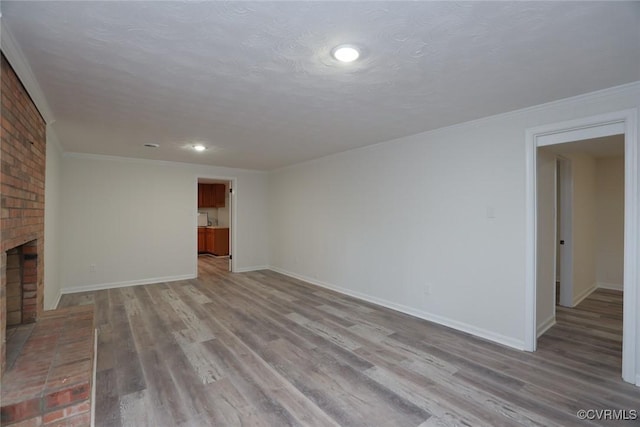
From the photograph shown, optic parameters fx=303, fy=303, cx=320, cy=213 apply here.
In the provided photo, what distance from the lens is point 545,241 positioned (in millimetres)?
3418

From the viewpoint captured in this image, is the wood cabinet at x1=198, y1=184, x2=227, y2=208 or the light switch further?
the wood cabinet at x1=198, y1=184, x2=227, y2=208

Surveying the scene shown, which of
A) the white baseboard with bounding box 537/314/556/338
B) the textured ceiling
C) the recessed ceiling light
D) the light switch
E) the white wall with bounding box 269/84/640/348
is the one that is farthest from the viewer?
the white baseboard with bounding box 537/314/556/338

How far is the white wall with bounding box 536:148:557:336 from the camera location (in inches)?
128

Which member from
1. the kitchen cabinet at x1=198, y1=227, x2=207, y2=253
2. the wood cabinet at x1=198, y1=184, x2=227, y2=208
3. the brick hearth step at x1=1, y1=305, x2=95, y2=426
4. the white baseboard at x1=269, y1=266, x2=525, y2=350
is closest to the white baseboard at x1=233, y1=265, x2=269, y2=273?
the white baseboard at x1=269, y1=266, x2=525, y2=350

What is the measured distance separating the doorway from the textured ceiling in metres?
6.08

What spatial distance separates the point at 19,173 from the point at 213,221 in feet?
26.5

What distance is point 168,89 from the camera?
2.45 metres

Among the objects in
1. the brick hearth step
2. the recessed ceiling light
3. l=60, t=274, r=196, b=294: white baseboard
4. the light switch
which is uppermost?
the recessed ceiling light

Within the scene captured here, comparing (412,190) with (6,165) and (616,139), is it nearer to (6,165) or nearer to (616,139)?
(616,139)

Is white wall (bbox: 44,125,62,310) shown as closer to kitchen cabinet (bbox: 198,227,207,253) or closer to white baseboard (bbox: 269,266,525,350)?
white baseboard (bbox: 269,266,525,350)

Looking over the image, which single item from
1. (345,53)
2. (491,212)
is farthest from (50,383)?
(491,212)

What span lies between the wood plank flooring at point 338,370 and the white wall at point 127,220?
1379mm

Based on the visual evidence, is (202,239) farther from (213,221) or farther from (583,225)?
(583,225)

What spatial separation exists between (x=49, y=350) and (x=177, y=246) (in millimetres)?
4027
